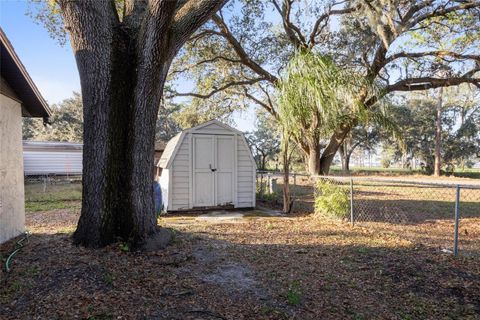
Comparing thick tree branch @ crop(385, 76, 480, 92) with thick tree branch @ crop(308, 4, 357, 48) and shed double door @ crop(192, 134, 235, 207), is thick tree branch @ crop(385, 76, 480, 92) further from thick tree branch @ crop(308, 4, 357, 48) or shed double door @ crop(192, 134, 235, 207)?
shed double door @ crop(192, 134, 235, 207)

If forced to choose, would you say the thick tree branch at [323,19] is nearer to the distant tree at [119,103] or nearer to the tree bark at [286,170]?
the tree bark at [286,170]

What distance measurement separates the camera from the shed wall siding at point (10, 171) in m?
4.39

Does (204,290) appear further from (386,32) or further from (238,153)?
(386,32)

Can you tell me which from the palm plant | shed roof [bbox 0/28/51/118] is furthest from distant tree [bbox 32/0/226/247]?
the palm plant

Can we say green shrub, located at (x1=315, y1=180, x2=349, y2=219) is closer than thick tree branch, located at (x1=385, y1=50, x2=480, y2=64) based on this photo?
Yes

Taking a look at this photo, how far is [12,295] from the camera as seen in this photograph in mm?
2660

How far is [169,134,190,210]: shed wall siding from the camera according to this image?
25.6 ft

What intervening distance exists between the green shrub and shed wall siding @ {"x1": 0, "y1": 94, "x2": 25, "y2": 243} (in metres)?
5.80

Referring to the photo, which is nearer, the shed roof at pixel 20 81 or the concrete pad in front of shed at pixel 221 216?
the shed roof at pixel 20 81

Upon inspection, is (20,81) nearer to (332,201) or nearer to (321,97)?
(321,97)

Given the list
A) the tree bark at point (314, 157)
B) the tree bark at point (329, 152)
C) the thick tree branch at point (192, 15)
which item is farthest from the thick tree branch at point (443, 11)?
the thick tree branch at point (192, 15)

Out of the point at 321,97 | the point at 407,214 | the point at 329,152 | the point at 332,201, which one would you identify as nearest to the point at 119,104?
the point at 321,97

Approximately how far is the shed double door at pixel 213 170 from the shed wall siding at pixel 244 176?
193mm

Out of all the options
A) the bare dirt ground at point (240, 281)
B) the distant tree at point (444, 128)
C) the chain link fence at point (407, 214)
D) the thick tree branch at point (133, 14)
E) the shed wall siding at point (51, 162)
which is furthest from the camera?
the distant tree at point (444, 128)
